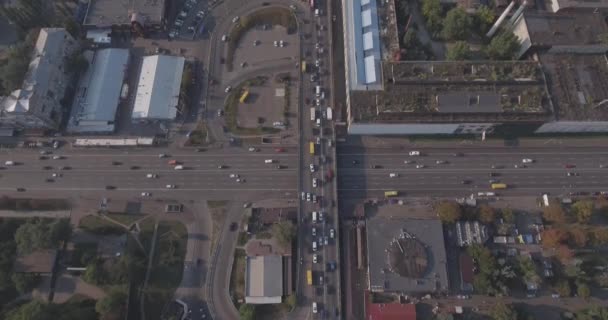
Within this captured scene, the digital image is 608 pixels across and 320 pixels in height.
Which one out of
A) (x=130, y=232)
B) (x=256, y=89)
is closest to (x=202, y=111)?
(x=256, y=89)

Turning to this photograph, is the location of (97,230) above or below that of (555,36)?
below

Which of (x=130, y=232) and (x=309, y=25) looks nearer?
(x=130, y=232)

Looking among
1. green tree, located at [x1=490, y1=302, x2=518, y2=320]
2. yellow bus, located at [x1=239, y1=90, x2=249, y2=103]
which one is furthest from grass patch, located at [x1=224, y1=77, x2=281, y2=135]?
green tree, located at [x1=490, y1=302, x2=518, y2=320]

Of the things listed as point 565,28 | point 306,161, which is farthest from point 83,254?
point 565,28

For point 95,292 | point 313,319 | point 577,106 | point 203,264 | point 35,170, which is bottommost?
point 313,319

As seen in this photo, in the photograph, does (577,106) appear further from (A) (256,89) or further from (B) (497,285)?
(A) (256,89)

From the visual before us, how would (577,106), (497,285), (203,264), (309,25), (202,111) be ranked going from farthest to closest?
(309,25), (202,111), (577,106), (203,264), (497,285)
